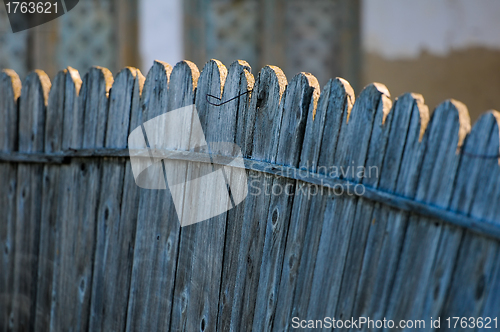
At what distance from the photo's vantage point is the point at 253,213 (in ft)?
6.39

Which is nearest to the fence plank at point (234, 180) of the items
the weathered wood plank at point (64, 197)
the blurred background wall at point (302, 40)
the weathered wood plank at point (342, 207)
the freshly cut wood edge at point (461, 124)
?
the weathered wood plank at point (342, 207)

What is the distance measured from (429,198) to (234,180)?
782 millimetres

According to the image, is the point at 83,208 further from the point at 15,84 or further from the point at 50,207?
the point at 15,84

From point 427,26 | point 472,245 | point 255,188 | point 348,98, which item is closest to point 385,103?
point 348,98

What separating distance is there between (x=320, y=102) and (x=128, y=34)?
14.6 feet

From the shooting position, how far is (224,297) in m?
2.03

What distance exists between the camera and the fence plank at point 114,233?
95.1 inches

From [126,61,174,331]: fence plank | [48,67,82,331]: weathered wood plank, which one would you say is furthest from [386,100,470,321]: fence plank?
[48,67,82,331]: weathered wood plank

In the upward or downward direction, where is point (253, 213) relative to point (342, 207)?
downward

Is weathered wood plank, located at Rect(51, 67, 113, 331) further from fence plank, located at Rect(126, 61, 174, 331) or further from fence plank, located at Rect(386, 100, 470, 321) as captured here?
fence plank, located at Rect(386, 100, 470, 321)

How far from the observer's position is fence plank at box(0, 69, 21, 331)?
2975 millimetres

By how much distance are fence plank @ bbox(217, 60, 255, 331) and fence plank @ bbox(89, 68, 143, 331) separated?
57 centimetres

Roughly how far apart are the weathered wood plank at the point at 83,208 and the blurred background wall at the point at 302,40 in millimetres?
3090

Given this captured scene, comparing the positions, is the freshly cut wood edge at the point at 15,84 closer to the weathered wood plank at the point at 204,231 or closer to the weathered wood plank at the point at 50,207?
the weathered wood plank at the point at 50,207
